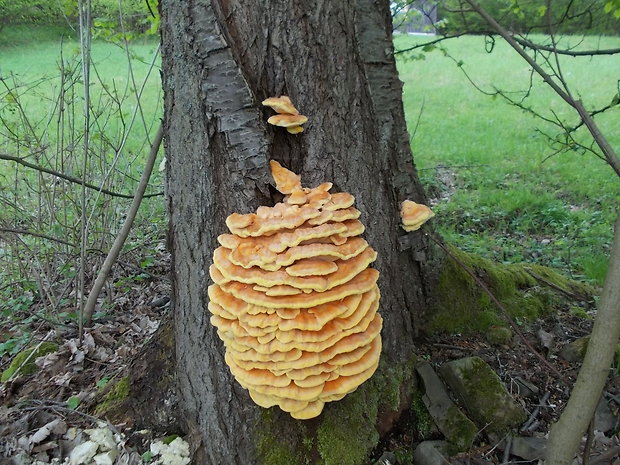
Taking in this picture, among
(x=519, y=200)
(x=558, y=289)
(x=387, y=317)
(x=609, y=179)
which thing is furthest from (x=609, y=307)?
(x=609, y=179)

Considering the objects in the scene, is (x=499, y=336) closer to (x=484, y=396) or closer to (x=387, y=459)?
(x=484, y=396)

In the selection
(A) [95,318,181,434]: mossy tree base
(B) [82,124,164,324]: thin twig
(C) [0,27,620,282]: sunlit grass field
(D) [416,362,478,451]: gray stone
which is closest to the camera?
(D) [416,362,478,451]: gray stone

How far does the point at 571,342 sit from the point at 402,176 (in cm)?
A: 177

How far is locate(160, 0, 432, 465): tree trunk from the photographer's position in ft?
Answer: 7.04

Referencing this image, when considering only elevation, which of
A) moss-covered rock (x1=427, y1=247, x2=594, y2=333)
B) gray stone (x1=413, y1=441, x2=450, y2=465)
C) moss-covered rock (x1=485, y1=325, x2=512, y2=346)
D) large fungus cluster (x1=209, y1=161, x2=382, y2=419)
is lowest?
gray stone (x1=413, y1=441, x2=450, y2=465)

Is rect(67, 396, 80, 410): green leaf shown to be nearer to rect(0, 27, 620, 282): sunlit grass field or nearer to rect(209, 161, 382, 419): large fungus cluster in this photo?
rect(209, 161, 382, 419): large fungus cluster

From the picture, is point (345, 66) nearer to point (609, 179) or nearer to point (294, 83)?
point (294, 83)

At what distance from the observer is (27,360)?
3.39 meters

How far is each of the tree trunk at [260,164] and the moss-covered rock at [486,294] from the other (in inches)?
22.7

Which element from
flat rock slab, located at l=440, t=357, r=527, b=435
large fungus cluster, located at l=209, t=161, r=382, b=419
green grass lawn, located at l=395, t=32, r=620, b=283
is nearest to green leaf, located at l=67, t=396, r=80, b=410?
large fungus cluster, located at l=209, t=161, r=382, b=419

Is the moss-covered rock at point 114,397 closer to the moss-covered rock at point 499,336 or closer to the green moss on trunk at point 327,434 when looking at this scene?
the green moss on trunk at point 327,434

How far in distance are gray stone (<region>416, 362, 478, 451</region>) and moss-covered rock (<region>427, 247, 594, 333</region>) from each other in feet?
1.72

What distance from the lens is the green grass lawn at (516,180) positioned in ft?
18.8

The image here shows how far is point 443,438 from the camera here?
8.79 feet
